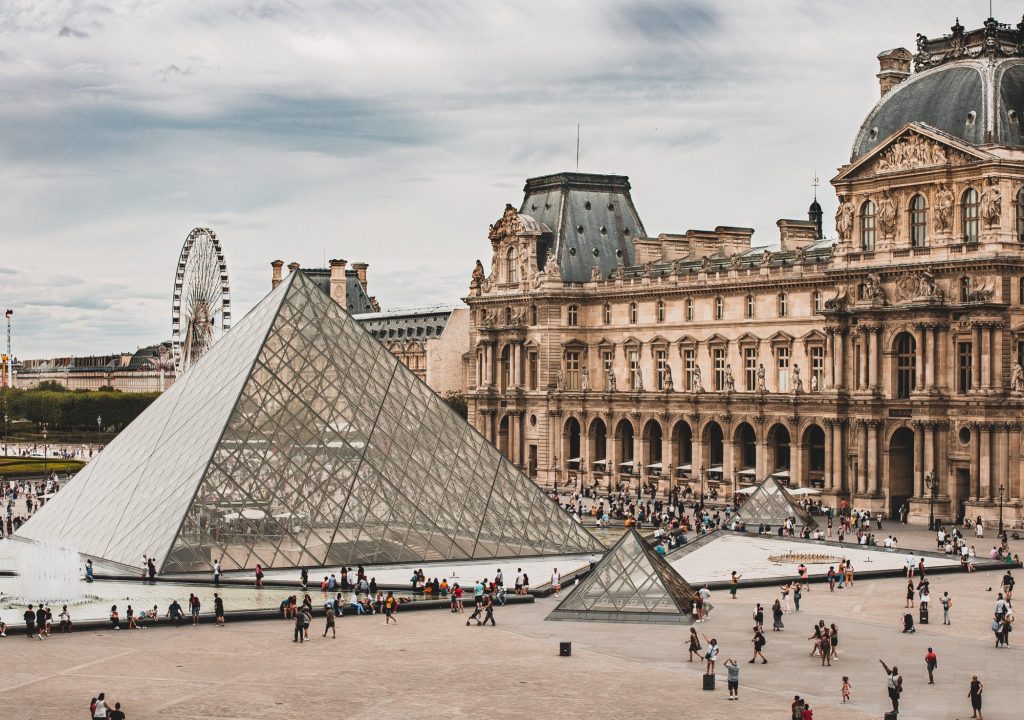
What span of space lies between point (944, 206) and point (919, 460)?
32.3 ft

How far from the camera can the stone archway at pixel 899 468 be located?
65.9 meters

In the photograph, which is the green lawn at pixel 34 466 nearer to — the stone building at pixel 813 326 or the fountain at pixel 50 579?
the stone building at pixel 813 326

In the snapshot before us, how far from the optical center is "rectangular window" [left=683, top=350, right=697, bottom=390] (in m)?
80.1

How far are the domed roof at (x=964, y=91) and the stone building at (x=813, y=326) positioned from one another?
9 cm

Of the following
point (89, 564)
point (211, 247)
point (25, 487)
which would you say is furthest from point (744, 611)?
point (211, 247)

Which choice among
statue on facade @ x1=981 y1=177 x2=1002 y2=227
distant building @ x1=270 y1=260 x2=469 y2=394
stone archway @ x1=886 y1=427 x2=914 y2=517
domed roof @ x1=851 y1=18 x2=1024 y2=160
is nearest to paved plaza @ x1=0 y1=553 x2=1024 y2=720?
statue on facade @ x1=981 y1=177 x2=1002 y2=227

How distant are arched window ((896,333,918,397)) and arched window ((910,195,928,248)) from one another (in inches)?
146

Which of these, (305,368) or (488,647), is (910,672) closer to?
(488,647)

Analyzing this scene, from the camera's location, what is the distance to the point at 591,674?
107ft

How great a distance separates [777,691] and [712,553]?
2268 cm

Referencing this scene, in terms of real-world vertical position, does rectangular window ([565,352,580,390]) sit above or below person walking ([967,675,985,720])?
above

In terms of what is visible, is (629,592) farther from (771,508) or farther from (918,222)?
(918,222)

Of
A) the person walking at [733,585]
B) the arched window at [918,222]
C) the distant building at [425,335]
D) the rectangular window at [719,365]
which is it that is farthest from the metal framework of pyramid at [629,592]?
the distant building at [425,335]

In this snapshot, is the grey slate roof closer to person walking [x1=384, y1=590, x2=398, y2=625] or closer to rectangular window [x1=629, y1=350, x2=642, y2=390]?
rectangular window [x1=629, y1=350, x2=642, y2=390]
